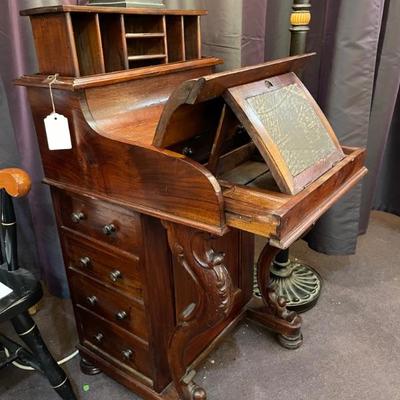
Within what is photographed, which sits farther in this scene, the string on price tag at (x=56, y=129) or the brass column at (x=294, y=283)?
the brass column at (x=294, y=283)

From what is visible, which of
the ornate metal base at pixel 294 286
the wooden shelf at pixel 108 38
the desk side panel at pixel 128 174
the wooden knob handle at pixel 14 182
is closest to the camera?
the desk side panel at pixel 128 174

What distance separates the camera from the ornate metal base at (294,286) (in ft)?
5.32

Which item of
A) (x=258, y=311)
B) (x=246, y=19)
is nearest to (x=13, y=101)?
(x=246, y=19)

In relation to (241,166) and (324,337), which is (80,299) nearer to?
(241,166)

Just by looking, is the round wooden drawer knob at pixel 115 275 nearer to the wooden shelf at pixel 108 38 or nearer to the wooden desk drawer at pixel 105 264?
the wooden desk drawer at pixel 105 264

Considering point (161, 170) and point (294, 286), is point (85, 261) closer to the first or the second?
point (161, 170)

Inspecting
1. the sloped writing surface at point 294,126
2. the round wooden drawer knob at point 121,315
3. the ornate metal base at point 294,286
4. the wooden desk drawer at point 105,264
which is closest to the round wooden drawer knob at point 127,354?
the round wooden drawer knob at point 121,315

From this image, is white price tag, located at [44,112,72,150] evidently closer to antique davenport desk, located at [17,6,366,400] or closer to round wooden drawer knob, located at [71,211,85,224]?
antique davenport desk, located at [17,6,366,400]

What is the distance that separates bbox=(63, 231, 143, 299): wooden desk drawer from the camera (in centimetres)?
108

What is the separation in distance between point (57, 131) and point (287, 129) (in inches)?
20.1

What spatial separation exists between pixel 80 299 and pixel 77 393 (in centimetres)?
31

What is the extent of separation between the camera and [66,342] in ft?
5.01

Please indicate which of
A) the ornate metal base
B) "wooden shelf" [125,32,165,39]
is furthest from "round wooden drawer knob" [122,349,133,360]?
"wooden shelf" [125,32,165,39]

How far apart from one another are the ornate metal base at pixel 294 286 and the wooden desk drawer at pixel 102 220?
0.79 metres
